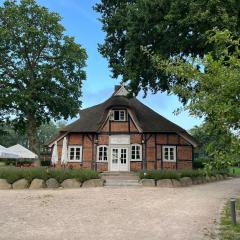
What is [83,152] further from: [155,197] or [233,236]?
[233,236]

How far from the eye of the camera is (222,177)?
35406 millimetres

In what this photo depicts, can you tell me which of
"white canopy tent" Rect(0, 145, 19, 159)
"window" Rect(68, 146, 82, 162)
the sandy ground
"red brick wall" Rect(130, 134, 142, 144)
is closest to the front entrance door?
"red brick wall" Rect(130, 134, 142, 144)

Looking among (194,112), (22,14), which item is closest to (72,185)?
(194,112)

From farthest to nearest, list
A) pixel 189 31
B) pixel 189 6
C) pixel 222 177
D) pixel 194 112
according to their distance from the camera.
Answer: pixel 222 177 < pixel 189 31 < pixel 189 6 < pixel 194 112

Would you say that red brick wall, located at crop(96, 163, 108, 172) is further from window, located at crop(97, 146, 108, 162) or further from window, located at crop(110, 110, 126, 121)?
window, located at crop(110, 110, 126, 121)

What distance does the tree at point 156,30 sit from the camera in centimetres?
2050

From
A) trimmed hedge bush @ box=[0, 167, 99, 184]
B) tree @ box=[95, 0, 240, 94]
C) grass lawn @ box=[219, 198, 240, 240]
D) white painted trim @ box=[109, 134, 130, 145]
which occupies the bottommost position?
grass lawn @ box=[219, 198, 240, 240]

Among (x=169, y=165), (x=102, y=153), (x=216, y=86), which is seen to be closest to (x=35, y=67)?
(x=102, y=153)

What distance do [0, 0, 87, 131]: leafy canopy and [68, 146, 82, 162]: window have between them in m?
4.87

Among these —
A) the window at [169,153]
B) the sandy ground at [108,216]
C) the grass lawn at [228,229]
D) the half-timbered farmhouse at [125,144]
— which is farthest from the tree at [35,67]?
the grass lawn at [228,229]

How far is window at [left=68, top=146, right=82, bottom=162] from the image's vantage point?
3553cm

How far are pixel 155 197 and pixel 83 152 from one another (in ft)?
56.1

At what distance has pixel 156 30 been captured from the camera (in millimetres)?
Answer: 23766

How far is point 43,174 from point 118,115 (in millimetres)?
13144
